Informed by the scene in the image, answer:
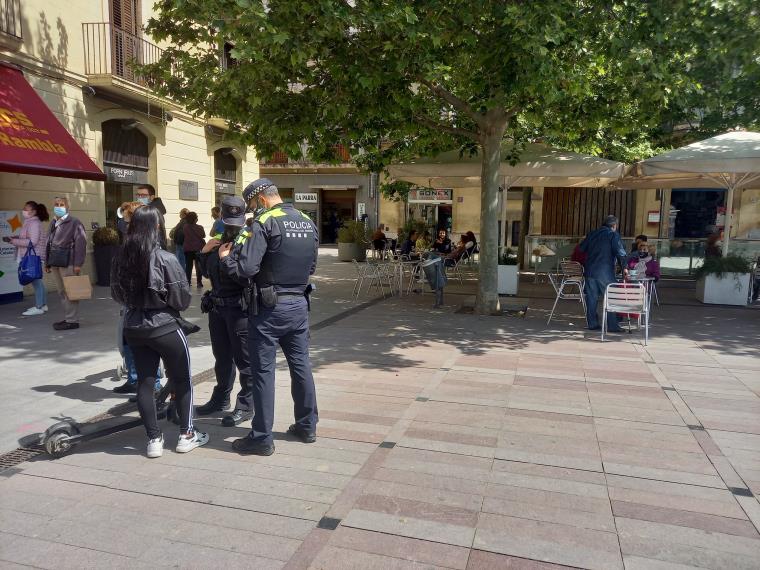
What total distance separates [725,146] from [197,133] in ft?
40.5

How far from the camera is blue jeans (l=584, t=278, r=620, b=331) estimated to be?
8.23m

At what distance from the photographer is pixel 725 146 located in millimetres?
9336

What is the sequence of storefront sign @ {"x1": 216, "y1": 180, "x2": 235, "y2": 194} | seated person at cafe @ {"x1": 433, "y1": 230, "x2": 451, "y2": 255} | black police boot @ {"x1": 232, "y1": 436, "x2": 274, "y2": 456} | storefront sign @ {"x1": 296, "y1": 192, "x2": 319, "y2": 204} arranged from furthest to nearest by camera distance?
storefront sign @ {"x1": 296, "y1": 192, "x2": 319, "y2": 204} < storefront sign @ {"x1": 216, "y1": 180, "x2": 235, "y2": 194} < seated person at cafe @ {"x1": 433, "y1": 230, "x2": 451, "y2": 255} < black police boot @ {"x1": 232, "y1": 436, "x2": 274, "y2": 456}

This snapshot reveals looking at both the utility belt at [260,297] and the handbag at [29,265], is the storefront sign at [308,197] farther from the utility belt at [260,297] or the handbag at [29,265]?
the utility belt at [260,297]

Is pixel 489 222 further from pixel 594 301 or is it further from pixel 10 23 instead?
pixel 10 23

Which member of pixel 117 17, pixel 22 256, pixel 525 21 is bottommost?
pixel 22 256

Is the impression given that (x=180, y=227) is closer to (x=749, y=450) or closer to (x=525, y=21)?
(x=525, y=21)

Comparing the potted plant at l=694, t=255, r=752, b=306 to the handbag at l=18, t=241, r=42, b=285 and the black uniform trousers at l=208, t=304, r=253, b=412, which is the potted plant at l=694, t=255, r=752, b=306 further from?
the handbag at l=18, t=241, r=42, b=285

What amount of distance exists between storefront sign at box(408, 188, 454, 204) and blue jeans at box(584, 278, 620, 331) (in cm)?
1991

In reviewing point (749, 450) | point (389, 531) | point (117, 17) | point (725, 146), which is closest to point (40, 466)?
point (389, 531)

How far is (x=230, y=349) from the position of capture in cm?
462

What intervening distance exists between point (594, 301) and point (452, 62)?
4173 millimetres

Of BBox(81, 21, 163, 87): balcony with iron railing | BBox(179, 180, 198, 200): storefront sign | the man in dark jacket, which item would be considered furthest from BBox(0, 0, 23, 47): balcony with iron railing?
the man in dark jacket

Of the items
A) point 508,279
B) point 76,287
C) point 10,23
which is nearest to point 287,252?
point 76,287
